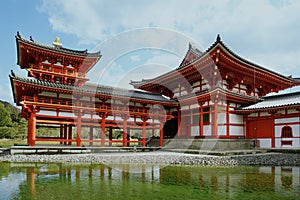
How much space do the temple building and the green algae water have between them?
7582mm

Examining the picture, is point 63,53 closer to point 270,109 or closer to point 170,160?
point 170,160

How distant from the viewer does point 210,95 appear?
19.5 m

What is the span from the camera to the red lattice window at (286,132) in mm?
19125

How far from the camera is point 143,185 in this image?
8.88 metres

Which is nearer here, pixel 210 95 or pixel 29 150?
pixel 29 150

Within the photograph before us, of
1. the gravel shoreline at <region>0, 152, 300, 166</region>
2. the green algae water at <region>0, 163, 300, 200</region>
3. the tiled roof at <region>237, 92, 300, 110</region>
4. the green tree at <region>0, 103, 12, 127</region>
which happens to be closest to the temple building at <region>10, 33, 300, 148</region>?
the tiled roof at <region>237, 92, 300, 110</region>

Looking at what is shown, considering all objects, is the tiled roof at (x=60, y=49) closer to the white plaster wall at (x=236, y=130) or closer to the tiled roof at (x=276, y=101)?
the white plaster wall at (x=236, y=130)

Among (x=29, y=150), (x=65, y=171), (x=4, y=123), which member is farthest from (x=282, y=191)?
(x=4, y=123)

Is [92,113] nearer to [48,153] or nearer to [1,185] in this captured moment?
[48,153]

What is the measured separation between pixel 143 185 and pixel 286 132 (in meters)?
15.1

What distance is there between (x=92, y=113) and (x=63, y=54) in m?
5.51

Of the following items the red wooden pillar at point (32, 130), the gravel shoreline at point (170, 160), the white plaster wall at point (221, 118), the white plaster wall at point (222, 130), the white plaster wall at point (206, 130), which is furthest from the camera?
the white plaster wall at point (206, 130)

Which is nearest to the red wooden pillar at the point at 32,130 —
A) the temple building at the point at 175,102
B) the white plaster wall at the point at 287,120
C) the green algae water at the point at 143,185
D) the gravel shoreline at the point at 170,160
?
the temple building at the point at 175,102

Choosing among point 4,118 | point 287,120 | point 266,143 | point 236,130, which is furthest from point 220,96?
point 4,118
